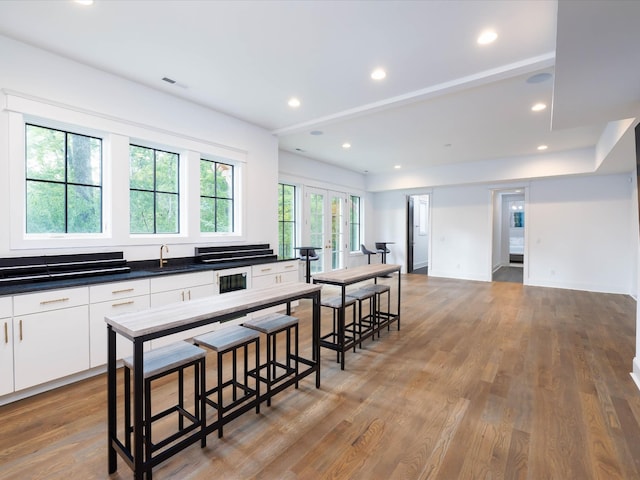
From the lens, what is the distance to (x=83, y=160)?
127 inches

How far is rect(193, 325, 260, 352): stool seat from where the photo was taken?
1989 mm

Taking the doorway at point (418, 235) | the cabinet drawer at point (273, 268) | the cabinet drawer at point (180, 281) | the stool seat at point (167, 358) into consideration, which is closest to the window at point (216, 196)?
the cabinet drawer at point (273, 268)

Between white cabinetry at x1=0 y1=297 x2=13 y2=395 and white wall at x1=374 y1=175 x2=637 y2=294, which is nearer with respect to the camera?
white cabinetry at x1=0 y1=297 x2=13 y2=395

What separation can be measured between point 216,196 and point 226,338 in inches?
112

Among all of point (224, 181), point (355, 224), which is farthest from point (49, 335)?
point (355, 224)

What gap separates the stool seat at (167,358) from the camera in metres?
1.65

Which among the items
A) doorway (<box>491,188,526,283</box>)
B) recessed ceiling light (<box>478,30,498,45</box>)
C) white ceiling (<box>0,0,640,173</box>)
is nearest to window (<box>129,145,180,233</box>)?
white ceiling (<box>0,0,640,173</box>)

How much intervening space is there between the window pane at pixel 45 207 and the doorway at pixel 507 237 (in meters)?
8.60

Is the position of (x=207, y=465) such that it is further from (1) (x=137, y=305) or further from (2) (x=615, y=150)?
(2) (x=615, y=150)

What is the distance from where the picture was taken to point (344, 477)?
1666 mm

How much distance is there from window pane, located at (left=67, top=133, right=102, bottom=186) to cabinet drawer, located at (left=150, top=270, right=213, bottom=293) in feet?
4.08

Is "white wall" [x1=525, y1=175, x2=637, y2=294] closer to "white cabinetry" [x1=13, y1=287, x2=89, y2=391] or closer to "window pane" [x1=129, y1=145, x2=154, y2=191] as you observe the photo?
"window pane" [x1=129, y1=145, x2=154, y2=191]

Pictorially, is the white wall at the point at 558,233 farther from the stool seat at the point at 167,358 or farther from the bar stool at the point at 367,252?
the stool seat at the point at 167,358

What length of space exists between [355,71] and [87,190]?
300 centimetres
